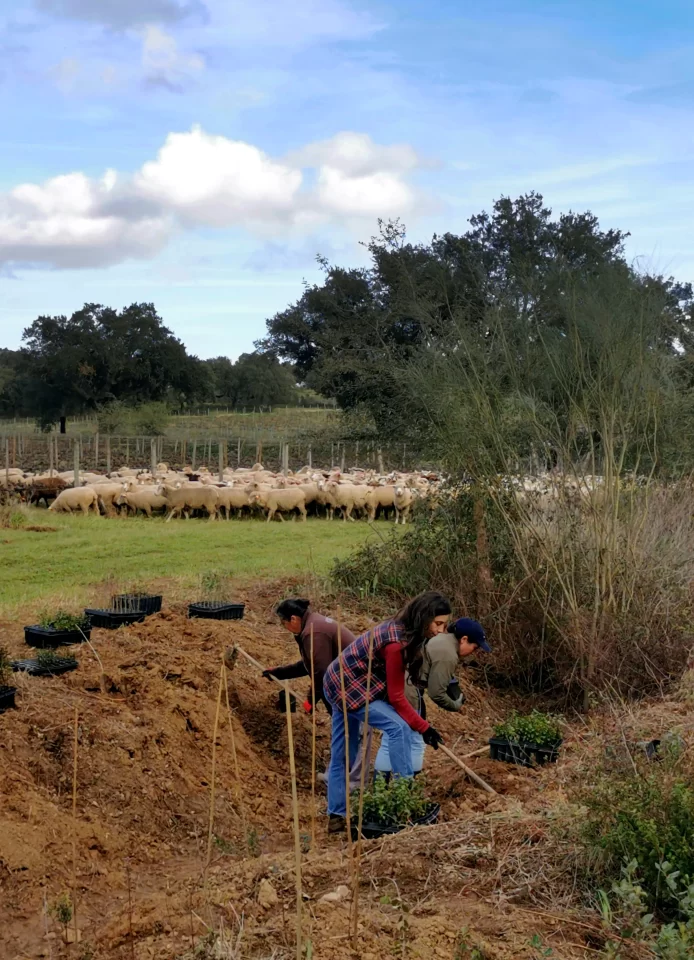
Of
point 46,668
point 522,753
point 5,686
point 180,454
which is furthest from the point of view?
point 180,454

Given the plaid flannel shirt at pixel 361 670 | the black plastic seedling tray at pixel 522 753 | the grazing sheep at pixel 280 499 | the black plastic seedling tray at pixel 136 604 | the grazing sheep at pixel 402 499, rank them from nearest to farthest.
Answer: the plaid flannel shirt at pixel 361 670
the black plastic seedling tray at pixel 522 753
the black plastic seedling tray at pixel 136 604
the grazing sheep at pixel 402 499
the grazing sheep at pixel 280 499

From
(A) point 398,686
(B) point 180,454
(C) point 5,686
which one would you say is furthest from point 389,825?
(B) point 180,454

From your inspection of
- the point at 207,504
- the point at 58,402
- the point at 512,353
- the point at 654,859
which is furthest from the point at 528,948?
the point at 58,402

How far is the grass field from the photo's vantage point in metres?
13.0

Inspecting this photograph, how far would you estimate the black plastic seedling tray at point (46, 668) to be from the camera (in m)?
7.52

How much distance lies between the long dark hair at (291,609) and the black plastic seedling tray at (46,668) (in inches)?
88.3

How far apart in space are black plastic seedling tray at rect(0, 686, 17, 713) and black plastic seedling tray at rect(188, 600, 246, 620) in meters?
3.06

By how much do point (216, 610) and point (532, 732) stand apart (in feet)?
13.0

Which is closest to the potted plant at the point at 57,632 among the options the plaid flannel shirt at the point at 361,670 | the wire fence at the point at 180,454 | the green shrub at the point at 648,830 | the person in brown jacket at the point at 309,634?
the person in brown jacket at the point at 309,634

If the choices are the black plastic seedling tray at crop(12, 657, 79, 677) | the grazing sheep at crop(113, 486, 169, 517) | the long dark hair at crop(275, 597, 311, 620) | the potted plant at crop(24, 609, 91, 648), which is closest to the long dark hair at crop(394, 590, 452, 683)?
the long dark hair at crop(275, 597, 311, 620)

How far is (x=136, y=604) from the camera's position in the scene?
9828 millimetres

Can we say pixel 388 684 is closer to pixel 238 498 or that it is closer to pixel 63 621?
pixel 63 621

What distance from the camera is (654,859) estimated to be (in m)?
4.09

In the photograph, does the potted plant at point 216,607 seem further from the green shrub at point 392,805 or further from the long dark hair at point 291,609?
the green shrub at point 392,805
